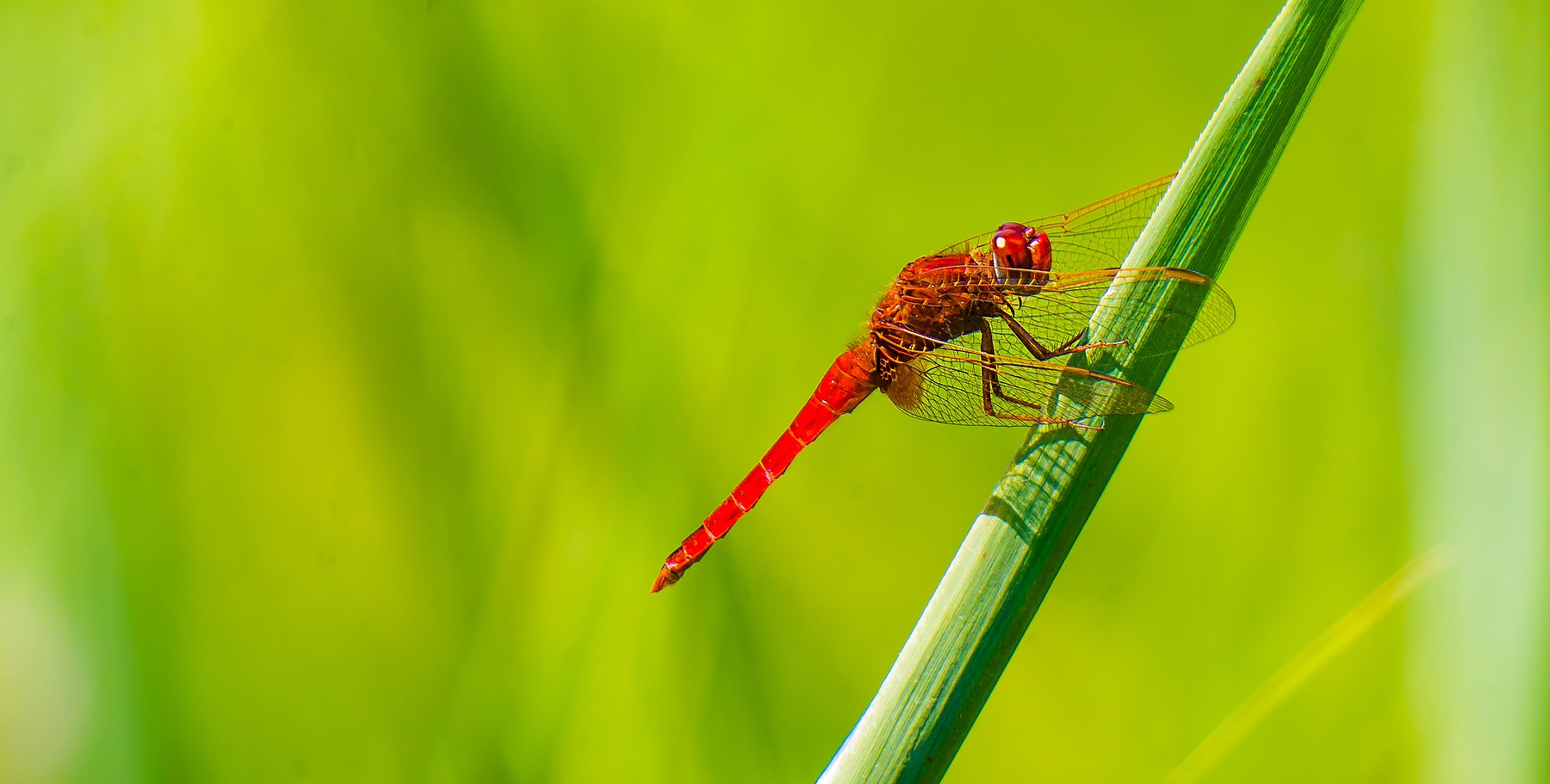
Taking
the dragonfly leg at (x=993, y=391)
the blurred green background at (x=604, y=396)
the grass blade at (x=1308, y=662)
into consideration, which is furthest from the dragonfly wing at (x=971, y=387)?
the grass blade at (x=1308, y=662)

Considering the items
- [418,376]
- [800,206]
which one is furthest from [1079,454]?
[418,376]

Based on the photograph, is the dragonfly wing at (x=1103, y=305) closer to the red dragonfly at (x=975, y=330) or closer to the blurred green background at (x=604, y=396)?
the red dragonfly at (x=975, y=330)

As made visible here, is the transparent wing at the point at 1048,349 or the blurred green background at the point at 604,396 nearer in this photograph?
the transparent wing at the point at 1048,349

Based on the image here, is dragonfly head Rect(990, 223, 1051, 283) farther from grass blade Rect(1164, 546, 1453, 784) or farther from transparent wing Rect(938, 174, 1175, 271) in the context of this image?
grass blade Rect(1164, 546, 1453, 784)

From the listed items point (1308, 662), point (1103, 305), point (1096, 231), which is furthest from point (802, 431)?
point (1308, 662)

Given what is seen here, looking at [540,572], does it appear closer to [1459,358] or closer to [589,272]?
[589,272]

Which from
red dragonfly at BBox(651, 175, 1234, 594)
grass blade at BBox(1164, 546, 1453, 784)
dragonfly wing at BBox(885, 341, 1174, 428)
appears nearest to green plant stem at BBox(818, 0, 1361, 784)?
dragonfly wing at BBox(885, 341, 1174, 428)

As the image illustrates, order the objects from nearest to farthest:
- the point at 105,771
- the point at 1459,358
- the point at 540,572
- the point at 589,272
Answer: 1. the point at 105,771
2. the point at 1459,358
3. the point at 540,572
4. the point at 589,272

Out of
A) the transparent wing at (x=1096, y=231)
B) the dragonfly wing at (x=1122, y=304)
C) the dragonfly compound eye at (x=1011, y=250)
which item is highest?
the transparent wing at (x=1096, y=231)
